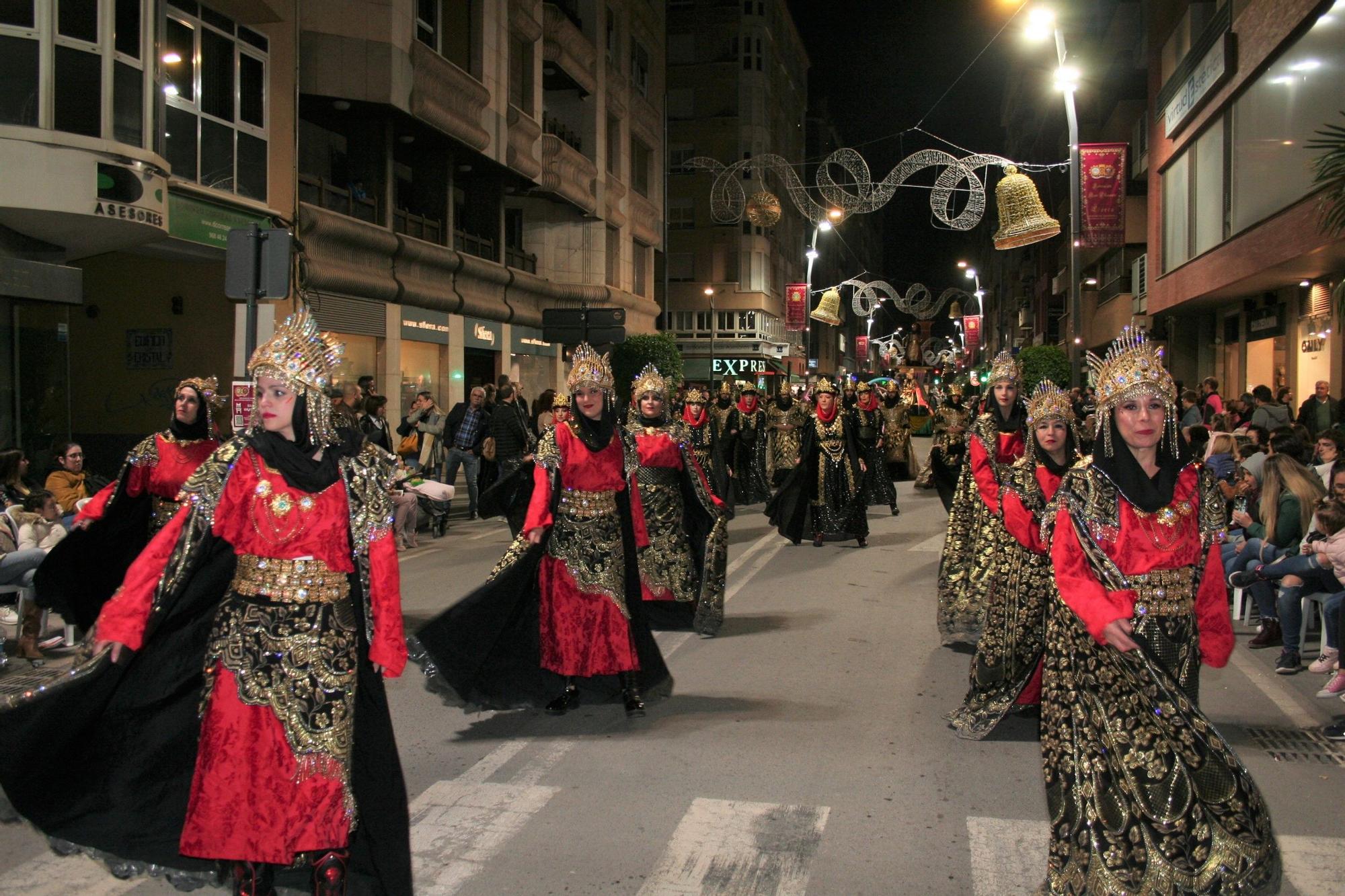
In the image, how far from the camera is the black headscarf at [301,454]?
389 cm

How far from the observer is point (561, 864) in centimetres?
441

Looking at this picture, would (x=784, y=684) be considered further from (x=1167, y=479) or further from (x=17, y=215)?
(x=17, y=215)

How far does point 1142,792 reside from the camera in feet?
12.3

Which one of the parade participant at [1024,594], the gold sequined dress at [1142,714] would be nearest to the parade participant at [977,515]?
the parade participant at [1024,594]

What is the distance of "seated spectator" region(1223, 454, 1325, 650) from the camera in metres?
8.47

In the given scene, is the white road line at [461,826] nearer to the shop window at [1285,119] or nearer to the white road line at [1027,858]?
the white road line at [1027,858]

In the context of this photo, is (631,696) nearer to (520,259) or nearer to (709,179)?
(520,259)

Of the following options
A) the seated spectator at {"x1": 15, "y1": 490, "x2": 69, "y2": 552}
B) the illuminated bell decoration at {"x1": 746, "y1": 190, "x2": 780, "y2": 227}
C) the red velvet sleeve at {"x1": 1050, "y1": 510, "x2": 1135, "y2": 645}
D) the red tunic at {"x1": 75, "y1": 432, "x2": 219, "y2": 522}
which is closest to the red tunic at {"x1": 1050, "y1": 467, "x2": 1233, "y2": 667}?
the red velvet sleeve at {"x1": 1050, "y1": 510, "x2": 1135, "y2": 645}

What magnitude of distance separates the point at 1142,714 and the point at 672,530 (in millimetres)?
5097

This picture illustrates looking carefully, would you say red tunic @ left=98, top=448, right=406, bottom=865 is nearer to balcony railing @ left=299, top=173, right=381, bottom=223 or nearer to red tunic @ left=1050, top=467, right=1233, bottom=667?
red tunic @ left=1050, top=467, right=1233, bottom=667

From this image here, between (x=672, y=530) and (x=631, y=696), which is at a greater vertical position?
(x=672, y=530)

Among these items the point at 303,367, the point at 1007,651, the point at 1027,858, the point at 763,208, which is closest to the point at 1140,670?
the point at 1027,858

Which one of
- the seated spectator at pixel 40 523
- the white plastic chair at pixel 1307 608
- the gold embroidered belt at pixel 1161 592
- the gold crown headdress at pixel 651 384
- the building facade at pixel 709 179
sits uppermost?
the building facade at pixel 709 179

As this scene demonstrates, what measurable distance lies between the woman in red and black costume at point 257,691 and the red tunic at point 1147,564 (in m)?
2.38
